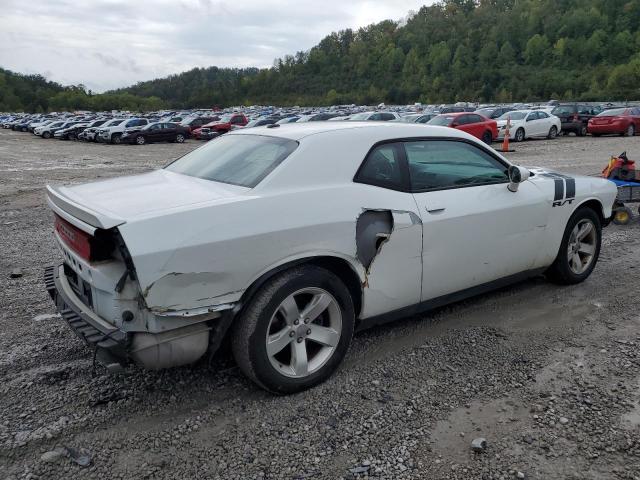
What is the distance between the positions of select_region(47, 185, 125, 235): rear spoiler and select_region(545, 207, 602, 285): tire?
151 inches

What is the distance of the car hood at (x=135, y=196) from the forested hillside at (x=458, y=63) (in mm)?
87639

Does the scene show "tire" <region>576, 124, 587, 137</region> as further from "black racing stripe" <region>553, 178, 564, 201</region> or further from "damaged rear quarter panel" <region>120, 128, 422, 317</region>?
"damaged rear quarter panel" <region>120, 128, 422, 317</region>

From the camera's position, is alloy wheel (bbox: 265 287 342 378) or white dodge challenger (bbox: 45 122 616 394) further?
alloy wheel (bbox: 265 287 342 378)

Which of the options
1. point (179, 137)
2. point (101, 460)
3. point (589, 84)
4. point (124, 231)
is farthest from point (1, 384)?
point (589, 84)

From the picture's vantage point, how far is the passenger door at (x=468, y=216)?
12.5 feet

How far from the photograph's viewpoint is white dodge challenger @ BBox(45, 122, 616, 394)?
2.84 metres

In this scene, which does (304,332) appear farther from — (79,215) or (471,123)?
(471,123)

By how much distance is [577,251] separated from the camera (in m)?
5.09

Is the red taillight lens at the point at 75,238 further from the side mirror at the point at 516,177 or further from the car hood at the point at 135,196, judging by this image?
the side mirror at the point at 516,177

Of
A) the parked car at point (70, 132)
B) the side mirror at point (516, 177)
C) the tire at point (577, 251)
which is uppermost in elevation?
the side mirror at point (516, 177)

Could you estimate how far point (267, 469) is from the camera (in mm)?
2678

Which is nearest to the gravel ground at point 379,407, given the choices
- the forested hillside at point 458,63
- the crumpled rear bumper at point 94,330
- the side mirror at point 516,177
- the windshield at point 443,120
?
the crumpled rear bumper at point 94,330

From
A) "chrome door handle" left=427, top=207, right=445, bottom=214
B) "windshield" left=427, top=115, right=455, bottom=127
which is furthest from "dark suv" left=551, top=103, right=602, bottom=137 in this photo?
"chrome door handle" left=427, top=207, right=445, bottom=214

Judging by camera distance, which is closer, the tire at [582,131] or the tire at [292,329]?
the tire at [292,329]
